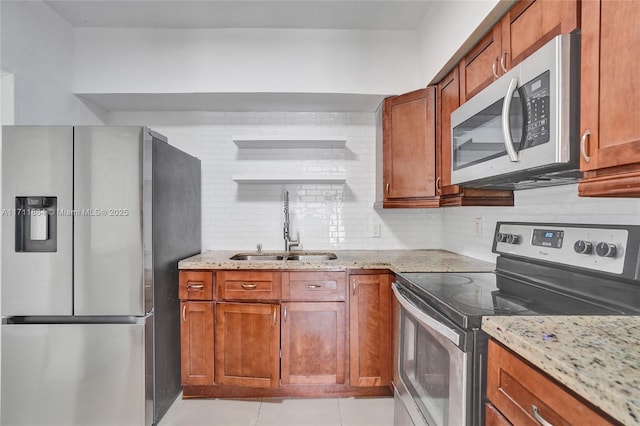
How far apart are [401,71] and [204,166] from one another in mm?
1759

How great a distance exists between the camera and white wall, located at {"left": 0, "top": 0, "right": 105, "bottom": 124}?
1901 millimetres

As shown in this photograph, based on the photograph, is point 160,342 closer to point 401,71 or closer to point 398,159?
point 398,159

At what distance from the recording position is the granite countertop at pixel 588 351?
0.59 meters

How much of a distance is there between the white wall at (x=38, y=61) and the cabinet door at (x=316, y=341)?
2017mm

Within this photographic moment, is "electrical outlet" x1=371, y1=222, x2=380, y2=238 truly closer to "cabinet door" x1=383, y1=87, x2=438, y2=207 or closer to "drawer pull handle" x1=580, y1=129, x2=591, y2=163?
"cabinet door" x1=383, y1=87, x2=438, y2=207

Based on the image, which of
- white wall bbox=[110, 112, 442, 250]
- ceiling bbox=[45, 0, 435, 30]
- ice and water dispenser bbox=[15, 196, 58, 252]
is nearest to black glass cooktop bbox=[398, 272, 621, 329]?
white wall bbox=[110, 112, 442, 250]

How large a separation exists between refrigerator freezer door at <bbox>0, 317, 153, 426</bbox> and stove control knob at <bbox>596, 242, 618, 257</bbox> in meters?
2.12

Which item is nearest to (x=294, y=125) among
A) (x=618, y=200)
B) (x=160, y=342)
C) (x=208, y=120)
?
(x=208, y=120)

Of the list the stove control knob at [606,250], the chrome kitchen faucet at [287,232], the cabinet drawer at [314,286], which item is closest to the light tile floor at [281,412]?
the cabinet drawer at [314,286]

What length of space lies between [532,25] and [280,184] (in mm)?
1980

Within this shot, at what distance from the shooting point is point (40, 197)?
180 cm

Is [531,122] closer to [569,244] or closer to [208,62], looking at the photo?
[569,244]

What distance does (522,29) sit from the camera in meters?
1.32

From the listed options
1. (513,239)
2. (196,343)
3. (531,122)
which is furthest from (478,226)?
(196,343)
